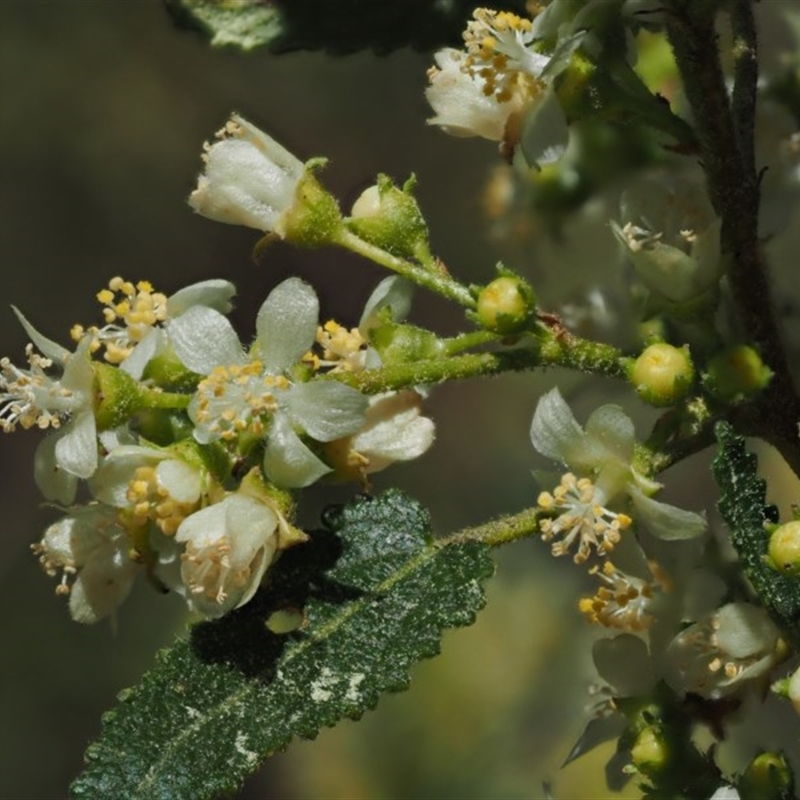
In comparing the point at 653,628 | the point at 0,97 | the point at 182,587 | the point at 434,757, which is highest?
the point at 182,587

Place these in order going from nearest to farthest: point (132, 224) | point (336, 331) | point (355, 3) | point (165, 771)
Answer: point (165, 771) → point (336, 331) → point (355, 3) → point (132, 224)

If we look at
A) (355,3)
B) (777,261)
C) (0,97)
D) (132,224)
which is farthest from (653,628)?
(0,97)

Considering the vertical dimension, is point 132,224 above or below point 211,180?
below

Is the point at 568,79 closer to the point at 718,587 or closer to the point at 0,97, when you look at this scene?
the point at 718,587

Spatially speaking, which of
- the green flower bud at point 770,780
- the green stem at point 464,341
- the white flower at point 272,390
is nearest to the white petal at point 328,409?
the white flower at point 272,390

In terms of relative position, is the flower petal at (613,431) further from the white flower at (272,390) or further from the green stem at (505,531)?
the white flower at (272,390)

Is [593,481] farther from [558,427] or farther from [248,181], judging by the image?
[248,181]
